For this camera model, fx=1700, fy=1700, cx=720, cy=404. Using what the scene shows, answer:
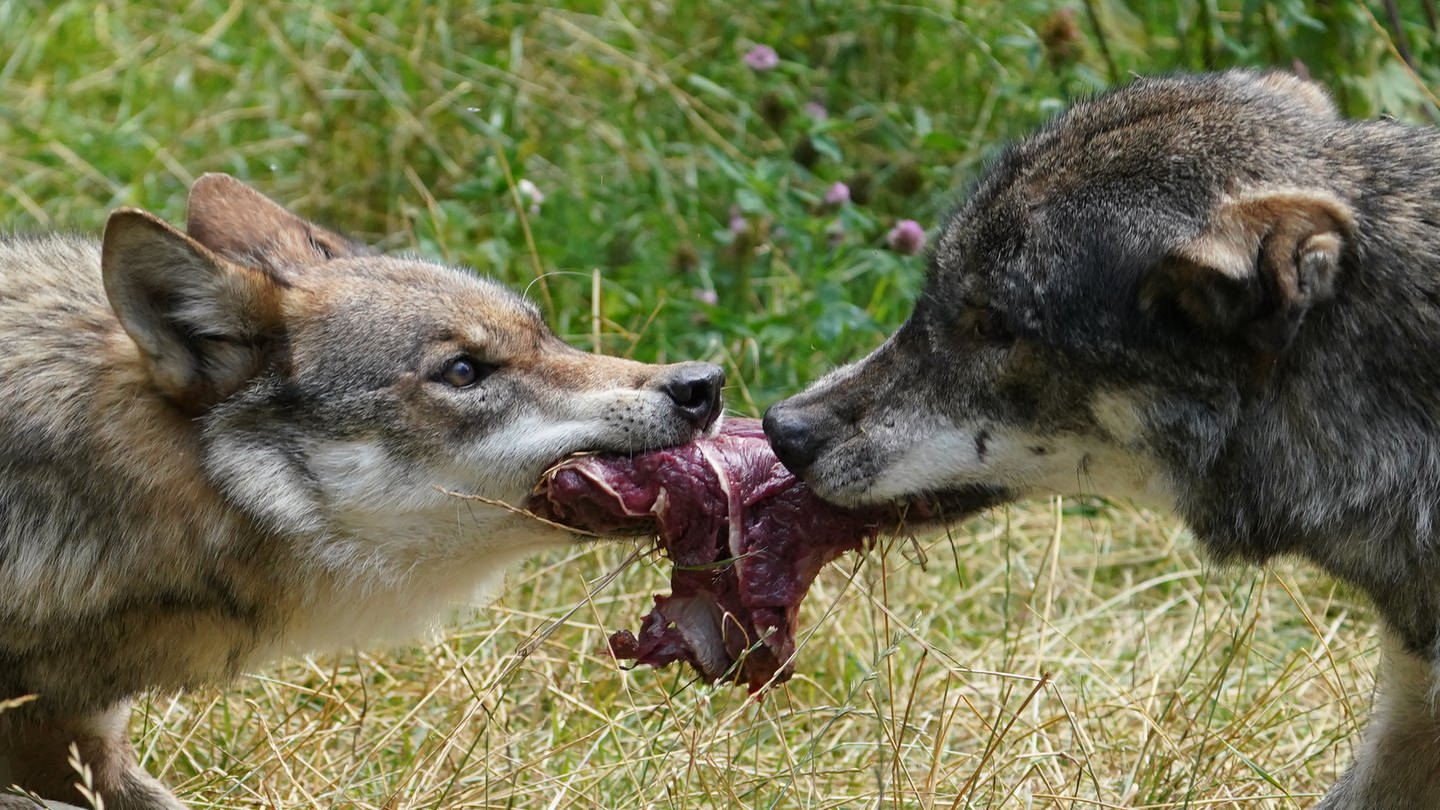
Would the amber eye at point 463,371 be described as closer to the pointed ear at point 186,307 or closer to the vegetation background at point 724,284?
the pointed ear at point 186,307

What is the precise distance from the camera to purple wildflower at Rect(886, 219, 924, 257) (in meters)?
6.19

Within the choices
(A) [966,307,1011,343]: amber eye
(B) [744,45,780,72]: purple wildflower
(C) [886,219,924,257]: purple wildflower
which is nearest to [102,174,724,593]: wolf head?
(A) [966,307,1011,343]: amber eye

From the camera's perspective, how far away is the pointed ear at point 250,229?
4496mm

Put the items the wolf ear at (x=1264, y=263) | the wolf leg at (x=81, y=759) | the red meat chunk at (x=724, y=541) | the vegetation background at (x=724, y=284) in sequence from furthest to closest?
the vegetation background at (x=724, y=284), the wolf leg at (x=81, y=759), the red meat chunk at (x=724, y=541), the wolf ear at (x=1264, y=263)

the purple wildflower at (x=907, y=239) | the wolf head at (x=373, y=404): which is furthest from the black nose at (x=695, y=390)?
the purple wildflower at (x=907, y=239)

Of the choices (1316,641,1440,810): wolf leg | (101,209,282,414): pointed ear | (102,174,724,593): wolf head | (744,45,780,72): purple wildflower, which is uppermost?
(101,209,282,414): pointed ear

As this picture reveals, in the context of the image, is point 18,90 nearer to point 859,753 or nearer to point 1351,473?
point 859,753

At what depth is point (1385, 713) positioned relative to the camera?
157 inches

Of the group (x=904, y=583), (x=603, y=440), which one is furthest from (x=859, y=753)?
(x=603, y=440)

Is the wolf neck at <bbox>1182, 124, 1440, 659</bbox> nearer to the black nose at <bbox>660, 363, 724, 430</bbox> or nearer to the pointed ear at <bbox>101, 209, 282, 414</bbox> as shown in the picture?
the black nose at <bbox>660, 363, 724, 430</bbox>

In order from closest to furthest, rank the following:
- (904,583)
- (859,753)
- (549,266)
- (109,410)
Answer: (109,410) → (859,753) → (904,583) → (549,266)

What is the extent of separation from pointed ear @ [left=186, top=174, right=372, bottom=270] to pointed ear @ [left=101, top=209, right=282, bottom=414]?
40 cm

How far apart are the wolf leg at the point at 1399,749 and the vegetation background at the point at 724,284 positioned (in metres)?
0.49

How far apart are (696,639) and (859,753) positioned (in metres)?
1.16
